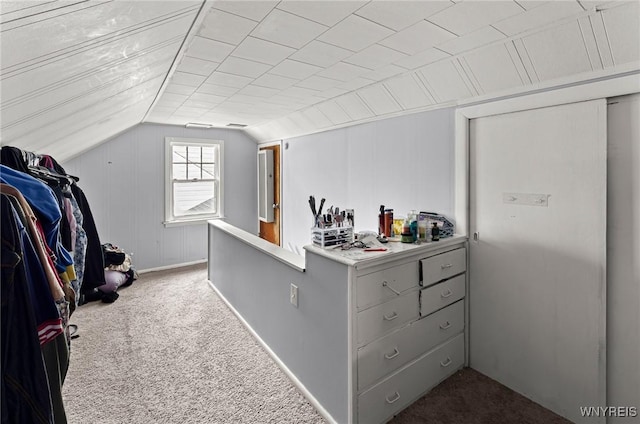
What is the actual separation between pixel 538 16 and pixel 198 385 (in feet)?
9.45

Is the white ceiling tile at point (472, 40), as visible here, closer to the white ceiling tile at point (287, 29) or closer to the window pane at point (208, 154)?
the white ceiling tile at point (287, 29)

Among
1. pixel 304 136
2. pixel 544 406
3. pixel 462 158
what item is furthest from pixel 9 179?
pixel 304 136

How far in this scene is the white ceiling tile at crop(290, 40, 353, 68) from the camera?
198 centimetres

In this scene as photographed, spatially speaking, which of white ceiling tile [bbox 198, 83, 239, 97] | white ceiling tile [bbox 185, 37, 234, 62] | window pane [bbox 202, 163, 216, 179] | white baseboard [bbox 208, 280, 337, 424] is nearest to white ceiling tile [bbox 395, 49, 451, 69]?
white ceiling tile [bbox 185, 37, 234, 62]

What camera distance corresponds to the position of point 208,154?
5203 mm

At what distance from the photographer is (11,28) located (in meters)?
0.77

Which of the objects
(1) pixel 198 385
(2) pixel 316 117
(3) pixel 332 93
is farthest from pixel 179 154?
(1) pixel 198 385

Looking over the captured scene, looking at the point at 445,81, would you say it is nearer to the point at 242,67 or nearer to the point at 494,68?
the point at 494,68

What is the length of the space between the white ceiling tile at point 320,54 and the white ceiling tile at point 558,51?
103cm

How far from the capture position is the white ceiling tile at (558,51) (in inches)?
62.8

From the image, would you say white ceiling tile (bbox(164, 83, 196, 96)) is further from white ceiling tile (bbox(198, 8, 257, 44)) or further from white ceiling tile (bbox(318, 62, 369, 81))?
white ceiling tile (bbox(318, 62, 369, 81))

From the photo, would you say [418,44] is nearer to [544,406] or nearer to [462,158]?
[462,158]

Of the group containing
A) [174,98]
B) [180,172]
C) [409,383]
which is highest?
[174,98]

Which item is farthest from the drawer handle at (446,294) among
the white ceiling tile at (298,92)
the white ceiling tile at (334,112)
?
the white ceiling tile at (298,92)
